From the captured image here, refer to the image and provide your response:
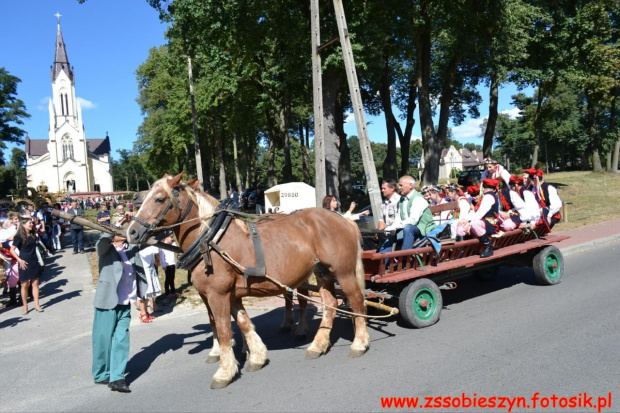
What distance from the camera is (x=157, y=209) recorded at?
453 cm

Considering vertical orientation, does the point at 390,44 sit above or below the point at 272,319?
above

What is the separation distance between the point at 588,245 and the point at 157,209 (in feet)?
38.4

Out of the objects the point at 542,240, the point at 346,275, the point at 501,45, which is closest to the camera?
the point at 346,275

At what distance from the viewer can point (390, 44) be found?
16984 mm

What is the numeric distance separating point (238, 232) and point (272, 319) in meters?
2.73

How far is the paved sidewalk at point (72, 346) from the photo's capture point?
472 centimetres

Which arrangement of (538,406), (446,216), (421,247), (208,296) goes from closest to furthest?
(538,406) → (208,296) → (421,247) → (446,216)

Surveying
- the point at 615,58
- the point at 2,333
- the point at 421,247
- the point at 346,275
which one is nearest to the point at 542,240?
the point at 421,247

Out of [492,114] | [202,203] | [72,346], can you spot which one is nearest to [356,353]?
[202,203]

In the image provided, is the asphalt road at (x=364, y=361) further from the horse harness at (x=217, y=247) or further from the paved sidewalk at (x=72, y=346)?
the horse harness at (x=217, y=247)

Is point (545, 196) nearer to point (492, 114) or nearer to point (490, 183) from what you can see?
point (490, 183)

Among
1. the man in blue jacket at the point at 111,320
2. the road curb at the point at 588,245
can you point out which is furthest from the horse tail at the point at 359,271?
the road curb at the point at 588,245

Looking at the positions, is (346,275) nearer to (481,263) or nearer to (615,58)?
(481,263)

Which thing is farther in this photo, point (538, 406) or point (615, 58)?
point (615, 58)
